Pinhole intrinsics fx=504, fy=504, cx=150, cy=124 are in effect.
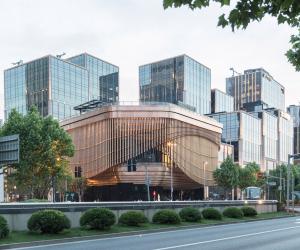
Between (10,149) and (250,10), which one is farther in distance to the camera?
(10,149)

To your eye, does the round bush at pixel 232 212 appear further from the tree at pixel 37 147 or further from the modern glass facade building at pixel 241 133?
the modern glass facade building at pixel 241 133

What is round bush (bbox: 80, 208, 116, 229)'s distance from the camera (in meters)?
24.7

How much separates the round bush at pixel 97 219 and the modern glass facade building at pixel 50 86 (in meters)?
138

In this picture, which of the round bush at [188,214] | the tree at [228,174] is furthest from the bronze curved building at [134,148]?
the round bush at [188,214]

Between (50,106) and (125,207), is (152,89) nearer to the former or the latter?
(50,106)

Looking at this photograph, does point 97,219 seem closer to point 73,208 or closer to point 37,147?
point 73,208

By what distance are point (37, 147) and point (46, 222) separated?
35.4 m

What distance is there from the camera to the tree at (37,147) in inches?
2208

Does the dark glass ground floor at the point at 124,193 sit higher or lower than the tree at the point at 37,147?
lower

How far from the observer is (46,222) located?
22031 mm

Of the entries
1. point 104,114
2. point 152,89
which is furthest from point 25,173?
point 152,89

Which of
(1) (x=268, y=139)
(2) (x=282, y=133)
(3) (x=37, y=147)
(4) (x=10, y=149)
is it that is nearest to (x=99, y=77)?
(1) (x=268, y=139)

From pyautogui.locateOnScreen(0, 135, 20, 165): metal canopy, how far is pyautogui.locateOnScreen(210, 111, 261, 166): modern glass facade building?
410 ft

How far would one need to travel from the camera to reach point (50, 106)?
528 ft
